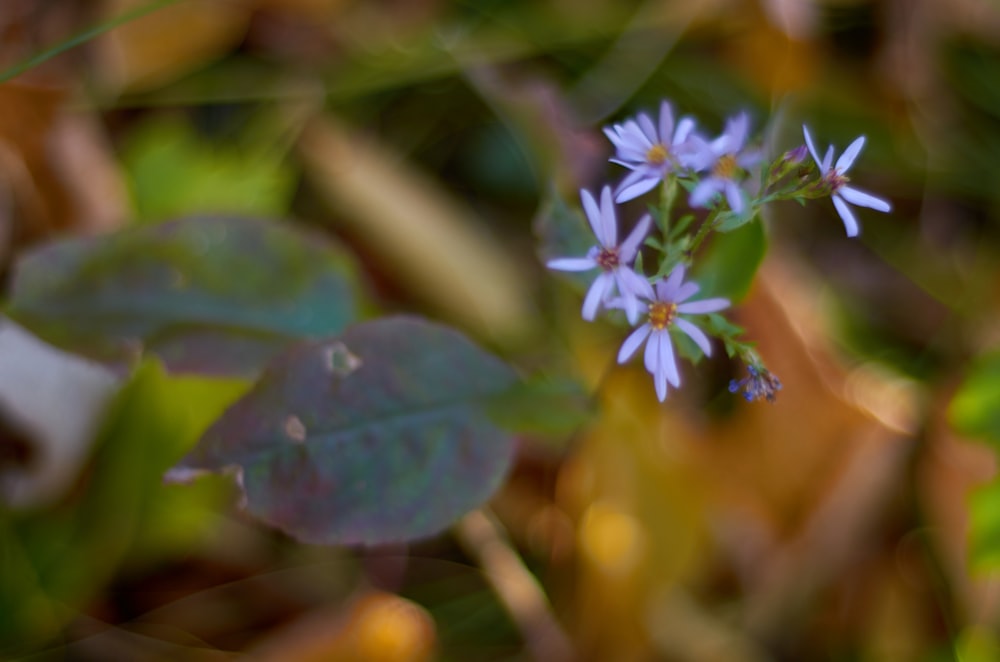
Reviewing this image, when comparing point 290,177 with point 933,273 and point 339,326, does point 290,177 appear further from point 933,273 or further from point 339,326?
point 933,273

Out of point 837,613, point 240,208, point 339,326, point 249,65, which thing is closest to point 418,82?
point 249,65

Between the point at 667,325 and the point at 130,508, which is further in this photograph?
the point at 130,508

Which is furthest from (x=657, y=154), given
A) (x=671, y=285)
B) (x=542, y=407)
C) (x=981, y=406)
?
(x=981, y=406)

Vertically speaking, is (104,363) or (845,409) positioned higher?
(104,363)

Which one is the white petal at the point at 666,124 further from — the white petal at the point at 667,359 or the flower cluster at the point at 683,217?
the white petal at the point at 667,359

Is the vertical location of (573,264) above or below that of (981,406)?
above

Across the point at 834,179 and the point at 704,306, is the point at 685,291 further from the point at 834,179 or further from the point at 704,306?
the point at 834,179
